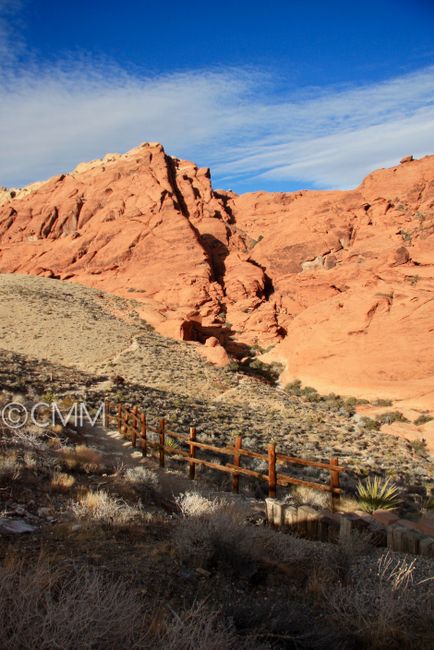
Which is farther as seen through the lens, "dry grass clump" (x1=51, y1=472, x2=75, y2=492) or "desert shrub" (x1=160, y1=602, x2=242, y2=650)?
"dry grass clump" (x1=51, y1=472, x2=75, y2=492)

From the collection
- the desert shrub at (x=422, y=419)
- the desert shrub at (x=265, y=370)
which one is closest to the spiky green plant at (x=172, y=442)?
the desert shrub at (x=422, y=419)

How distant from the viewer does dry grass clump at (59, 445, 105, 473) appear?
9.57 meters

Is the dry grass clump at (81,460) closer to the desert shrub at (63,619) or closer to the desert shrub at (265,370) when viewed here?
the desert shrub at (63,619)

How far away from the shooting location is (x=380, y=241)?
4912cm

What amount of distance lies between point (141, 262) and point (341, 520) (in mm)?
50446

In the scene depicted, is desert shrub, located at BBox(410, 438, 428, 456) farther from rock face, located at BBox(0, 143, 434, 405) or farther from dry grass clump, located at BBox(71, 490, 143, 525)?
dry grass clump, located at BBox(71, 490, 143, 525)

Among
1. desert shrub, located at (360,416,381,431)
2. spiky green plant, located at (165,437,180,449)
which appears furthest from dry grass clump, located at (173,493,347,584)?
desert shrub, located at (360,416,381,431)

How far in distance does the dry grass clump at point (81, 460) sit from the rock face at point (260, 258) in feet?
69.8

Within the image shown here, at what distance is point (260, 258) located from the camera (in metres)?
57.2

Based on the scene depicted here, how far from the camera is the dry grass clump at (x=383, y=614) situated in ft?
12.5

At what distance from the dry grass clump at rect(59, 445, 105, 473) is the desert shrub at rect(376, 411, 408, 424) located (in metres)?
18.4

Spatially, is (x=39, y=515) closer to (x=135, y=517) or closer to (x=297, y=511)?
(x=135, y=517)

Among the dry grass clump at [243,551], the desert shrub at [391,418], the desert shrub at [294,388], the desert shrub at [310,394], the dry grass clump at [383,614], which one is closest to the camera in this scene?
the dry grass clump at [383,614]

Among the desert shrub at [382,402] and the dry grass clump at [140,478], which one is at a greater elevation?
the desert shrub at [382,402]
